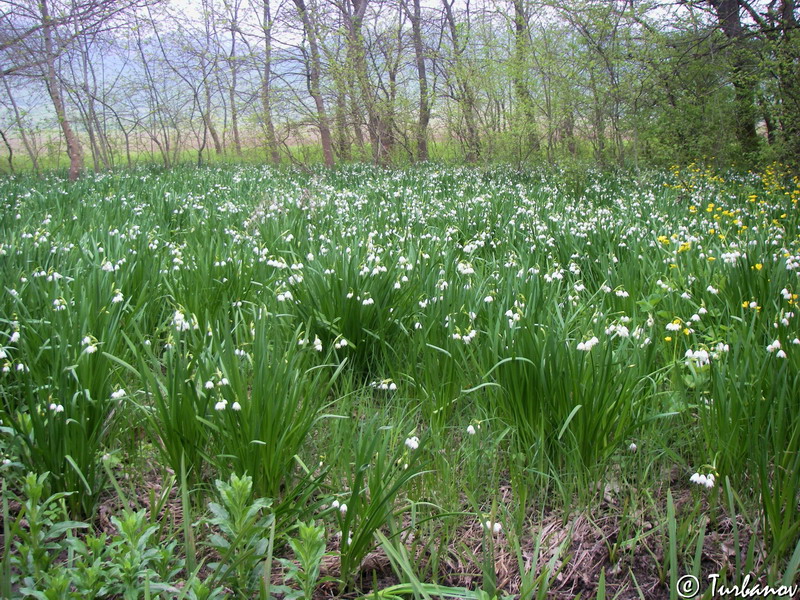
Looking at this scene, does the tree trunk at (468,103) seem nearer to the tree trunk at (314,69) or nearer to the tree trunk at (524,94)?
the tree trunk at (524,94)

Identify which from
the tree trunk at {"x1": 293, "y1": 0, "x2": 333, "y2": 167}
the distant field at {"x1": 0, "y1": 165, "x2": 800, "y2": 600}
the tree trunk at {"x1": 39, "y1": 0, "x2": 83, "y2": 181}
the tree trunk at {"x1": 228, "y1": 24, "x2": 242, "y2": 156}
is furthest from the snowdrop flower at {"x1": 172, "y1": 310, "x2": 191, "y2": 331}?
the tree trunk at {"x1": 228, "y1": 24, "x2": 242, "y2": 156}

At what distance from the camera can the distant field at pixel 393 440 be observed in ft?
5.32

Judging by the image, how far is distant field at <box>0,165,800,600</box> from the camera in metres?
1.62

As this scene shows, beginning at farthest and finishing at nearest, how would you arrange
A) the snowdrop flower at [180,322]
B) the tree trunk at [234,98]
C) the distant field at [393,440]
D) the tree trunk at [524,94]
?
the tree trunk at [234,98], the tree trunk at [524,94], the snowdrop flower at [180,322], the distant field at [393,440]

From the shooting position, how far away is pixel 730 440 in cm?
186

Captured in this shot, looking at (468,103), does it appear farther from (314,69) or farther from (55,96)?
(55,96)

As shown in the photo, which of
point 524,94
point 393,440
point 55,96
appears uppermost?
point 55,96

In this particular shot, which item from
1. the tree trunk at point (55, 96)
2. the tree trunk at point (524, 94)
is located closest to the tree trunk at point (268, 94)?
the tree trunk at point (55, 96)

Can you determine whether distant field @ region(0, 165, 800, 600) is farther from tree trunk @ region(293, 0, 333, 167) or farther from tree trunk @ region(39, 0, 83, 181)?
tree trunk @ region(293, 0, 333, 167)

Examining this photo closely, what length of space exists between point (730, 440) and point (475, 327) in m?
1.30

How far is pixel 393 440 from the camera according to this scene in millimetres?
2223

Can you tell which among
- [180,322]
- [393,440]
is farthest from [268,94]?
[393,440]

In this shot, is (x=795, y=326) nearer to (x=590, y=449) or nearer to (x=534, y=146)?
(x=590, y=449)

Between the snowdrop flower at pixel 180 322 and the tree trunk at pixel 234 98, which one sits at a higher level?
the tree trunk at pixel 234 98
